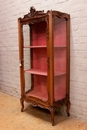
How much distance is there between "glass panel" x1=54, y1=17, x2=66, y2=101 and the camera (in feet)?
6.39

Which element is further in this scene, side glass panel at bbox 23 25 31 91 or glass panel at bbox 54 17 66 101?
side glass panel at bbox 23 25 31 91

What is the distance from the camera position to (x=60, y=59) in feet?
6.65

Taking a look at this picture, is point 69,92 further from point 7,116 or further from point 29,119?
point 7,116

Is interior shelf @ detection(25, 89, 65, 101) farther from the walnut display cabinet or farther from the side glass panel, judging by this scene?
the side glass panel

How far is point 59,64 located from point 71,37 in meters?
0.43

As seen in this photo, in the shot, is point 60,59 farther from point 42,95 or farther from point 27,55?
point 27,55

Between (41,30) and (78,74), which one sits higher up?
(41,30)

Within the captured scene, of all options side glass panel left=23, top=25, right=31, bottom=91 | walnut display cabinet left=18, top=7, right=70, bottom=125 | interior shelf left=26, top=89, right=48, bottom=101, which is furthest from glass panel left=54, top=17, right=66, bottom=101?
side glass panel left=23, top=25, right=31, bottom=91

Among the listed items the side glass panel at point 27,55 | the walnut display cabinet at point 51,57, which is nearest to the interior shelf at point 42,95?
the walnut display cabinet at point 51,57

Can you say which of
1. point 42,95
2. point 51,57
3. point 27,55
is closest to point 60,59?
point 51,57

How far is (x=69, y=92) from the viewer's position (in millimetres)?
2170

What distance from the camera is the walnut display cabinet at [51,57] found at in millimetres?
1846

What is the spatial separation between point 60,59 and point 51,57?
0.23m

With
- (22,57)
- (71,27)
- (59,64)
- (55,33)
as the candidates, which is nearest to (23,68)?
(22,57)
